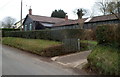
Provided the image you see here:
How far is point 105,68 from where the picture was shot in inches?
293

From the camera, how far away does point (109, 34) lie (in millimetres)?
8719

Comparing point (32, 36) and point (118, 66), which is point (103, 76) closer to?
point (118, 66)

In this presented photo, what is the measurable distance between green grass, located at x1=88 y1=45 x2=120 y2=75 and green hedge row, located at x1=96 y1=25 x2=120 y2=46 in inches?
16.0

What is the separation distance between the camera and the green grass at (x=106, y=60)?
7220 millimetres

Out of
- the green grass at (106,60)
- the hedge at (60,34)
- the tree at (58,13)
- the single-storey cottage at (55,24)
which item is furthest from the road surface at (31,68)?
the tree at (58,13)

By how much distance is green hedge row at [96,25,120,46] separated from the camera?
8.31 meters

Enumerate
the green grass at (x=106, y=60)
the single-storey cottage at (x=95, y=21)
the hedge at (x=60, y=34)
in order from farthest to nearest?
1. the single-storey cottage at (x=95, y=21)
2. the hedge at (x=60, y=34)
3. the green grass at (x=106, y=60)

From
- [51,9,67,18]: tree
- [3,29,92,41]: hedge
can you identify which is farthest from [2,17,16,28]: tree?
[3,29,92,41]: hedge

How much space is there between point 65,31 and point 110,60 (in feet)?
29.7

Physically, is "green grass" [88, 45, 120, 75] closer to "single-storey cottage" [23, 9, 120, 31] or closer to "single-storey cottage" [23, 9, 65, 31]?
"single-storey cottage" [23, 9, 120, 31]

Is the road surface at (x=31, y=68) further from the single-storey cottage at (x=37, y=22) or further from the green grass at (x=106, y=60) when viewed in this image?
the single-storey cottage at (x=37, y=22)

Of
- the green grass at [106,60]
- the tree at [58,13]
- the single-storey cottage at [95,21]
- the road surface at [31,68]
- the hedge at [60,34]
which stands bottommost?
the road surface at [31,68]

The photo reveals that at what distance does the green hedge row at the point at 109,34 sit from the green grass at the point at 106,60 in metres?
0.41

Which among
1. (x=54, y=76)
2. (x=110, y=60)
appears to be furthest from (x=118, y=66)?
(x=54, y=76)
